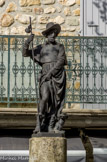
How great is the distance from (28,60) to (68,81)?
905mm

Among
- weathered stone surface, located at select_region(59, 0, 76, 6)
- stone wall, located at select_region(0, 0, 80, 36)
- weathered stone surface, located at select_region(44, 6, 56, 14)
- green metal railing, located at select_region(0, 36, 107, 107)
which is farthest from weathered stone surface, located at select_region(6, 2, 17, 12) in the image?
weathered stone surface, located at select_region(59, 0, 76, 6)

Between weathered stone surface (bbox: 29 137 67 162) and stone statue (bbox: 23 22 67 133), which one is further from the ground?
stone statue (bbox: 23 22 67 133)

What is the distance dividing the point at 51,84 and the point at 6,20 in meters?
3.73

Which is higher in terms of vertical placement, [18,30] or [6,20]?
[6,20]

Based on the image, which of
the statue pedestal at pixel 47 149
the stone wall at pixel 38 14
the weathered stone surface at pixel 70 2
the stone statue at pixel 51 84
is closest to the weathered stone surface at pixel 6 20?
the stone wall at pixel 38 14

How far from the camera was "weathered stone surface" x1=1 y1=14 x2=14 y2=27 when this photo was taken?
15648 millimetres

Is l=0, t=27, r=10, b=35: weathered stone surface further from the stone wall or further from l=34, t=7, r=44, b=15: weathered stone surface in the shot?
l=34, t=7, r=44, b=15: weathered stone surface

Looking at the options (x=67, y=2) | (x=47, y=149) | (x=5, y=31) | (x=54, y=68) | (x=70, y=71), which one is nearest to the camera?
(x=47, y=149)

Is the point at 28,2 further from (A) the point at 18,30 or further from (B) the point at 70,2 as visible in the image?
(B) the point at 70,2

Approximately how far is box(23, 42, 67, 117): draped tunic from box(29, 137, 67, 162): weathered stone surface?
596mm

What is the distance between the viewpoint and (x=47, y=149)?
1172 cm

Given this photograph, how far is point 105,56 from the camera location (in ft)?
50.1

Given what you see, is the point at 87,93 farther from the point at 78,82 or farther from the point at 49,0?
the point at 49,0

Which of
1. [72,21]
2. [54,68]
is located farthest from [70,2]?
[54,68]
